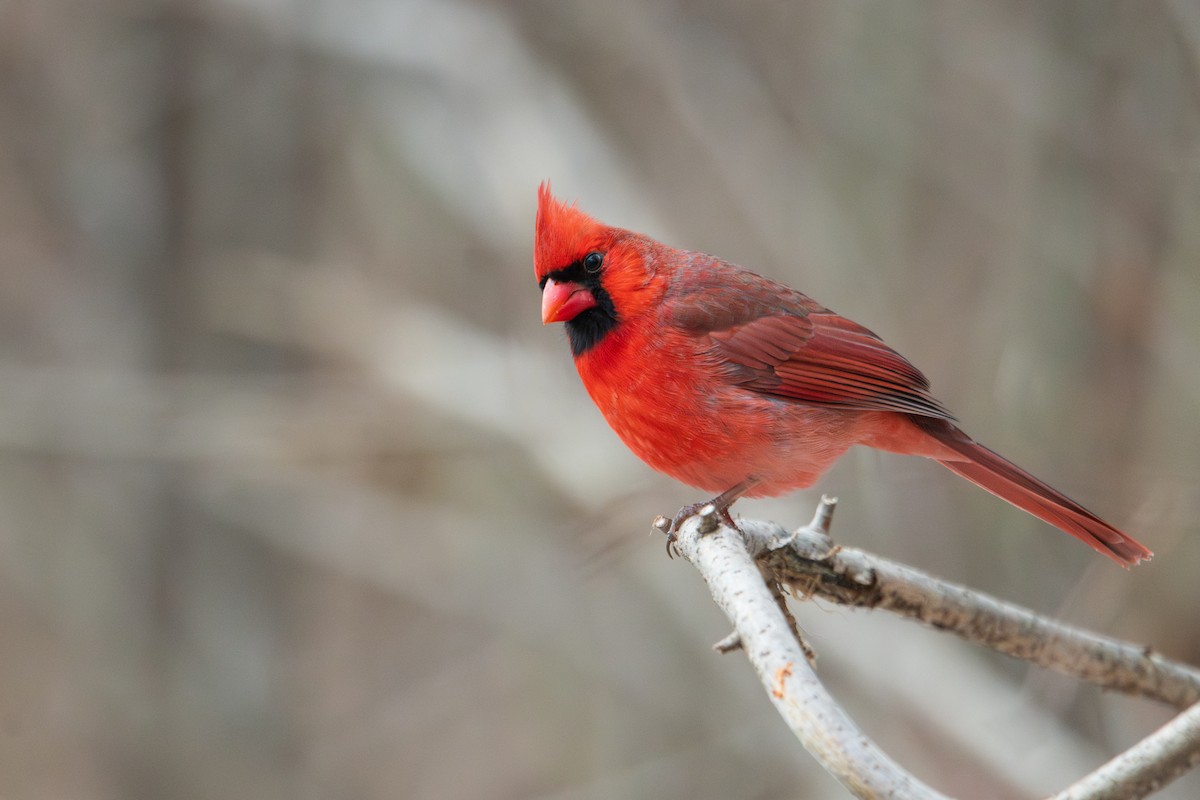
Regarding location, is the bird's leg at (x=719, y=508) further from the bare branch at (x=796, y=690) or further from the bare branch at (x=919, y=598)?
the bare branch at (x=796, y=690)

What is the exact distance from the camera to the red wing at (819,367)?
9.47 ft

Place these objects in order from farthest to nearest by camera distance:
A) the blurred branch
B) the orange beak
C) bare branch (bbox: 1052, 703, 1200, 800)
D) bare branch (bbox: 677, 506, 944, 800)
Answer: the orange beak, the blurred branch, bare branch (bbox: 1052, 703, 1200, 800), bare branch (bbox: 677, 506, 944, 800)

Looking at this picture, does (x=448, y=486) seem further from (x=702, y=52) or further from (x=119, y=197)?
(x=702, y=52)

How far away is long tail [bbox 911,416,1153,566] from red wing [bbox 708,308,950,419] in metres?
0.09

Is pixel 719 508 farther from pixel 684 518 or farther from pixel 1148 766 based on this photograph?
pixel 1148 766

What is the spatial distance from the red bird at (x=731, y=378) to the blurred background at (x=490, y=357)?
2.36ft

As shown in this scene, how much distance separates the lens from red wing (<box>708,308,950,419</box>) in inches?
114

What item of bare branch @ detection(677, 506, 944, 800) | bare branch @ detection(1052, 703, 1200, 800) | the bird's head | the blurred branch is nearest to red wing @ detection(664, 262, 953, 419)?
the bird's head

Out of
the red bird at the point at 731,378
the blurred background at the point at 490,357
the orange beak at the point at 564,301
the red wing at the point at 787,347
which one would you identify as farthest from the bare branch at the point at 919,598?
the blurred background at the point at 490,357

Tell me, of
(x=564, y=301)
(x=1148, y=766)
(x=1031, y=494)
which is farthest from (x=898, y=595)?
(x=564, y=301)

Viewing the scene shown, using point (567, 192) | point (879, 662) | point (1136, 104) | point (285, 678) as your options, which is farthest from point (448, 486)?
point (1136, 104)

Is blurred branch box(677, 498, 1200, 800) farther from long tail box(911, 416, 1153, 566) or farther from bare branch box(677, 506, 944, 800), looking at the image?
long tail box(911, 416, 1153, 566)

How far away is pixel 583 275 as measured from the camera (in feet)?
9.49

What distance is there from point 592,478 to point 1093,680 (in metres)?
3.07
